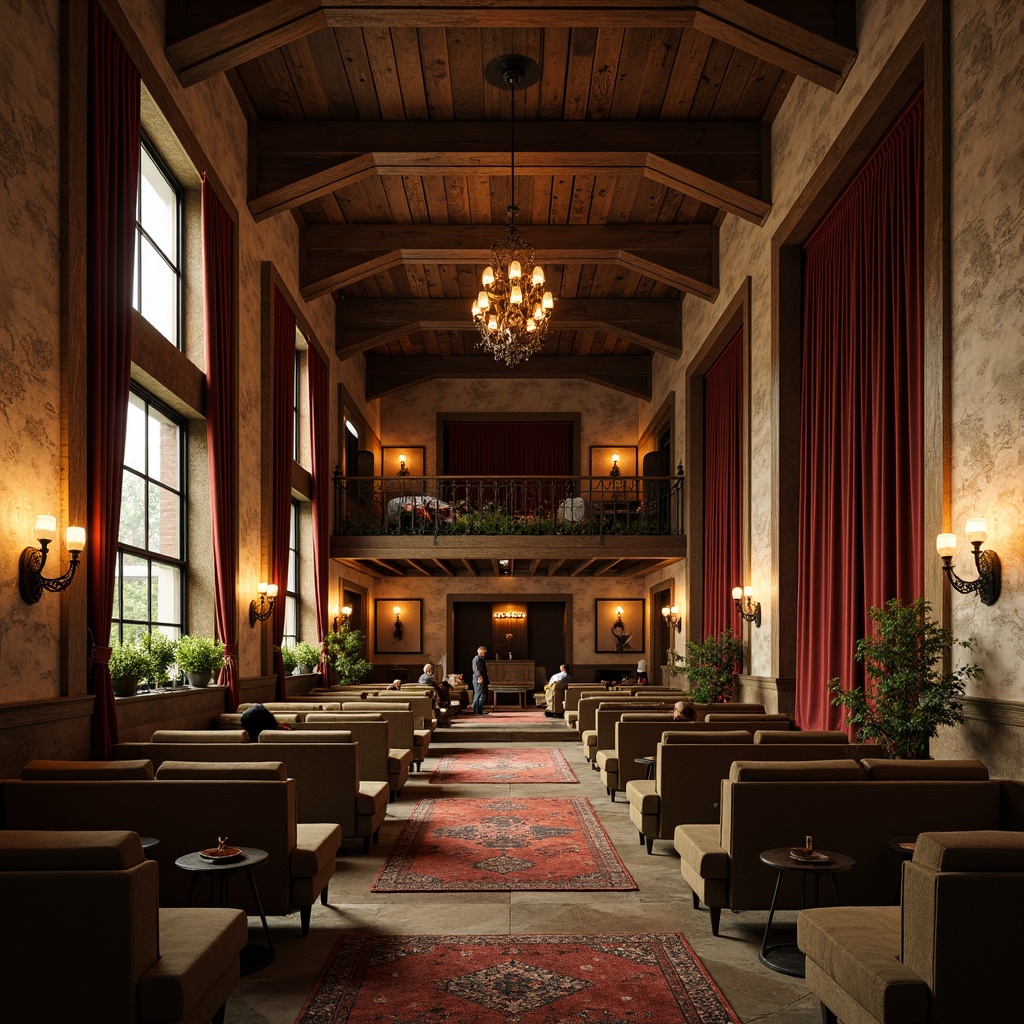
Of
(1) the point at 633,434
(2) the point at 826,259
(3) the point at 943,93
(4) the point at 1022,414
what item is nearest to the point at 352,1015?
(4) the point at 1022,414

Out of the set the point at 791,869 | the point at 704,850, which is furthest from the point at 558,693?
the point at 791,869

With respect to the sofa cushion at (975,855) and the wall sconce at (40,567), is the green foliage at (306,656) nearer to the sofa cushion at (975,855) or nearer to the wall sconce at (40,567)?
the wall sconce at (40,567)

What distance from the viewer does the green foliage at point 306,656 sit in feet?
43.1

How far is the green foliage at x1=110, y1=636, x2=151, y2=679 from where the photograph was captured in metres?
6.82

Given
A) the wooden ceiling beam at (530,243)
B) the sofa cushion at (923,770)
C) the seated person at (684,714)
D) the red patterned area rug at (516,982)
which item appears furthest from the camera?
the wooden ceiling beam at (530,243)

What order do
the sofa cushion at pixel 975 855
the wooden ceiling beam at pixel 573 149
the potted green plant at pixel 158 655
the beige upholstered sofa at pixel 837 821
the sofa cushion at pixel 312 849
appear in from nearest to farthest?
the sofa cushion at pixel 975 855 → the beige upholstered sofa at pixel 837 821 → the sofa cushion at pixel 312 849 → the potted green plant at pixel 158 655 → the wooden ceiling beam at pixel 573 149

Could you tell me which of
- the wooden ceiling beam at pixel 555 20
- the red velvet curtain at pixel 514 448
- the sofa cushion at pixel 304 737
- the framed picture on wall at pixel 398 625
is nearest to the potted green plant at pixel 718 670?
the sofa cushion at pixel 304 737

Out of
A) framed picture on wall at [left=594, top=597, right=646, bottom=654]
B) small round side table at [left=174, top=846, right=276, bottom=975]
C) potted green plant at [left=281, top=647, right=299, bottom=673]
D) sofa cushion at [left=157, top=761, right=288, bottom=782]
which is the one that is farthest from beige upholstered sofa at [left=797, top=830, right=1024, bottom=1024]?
framed picture on wall at [left=594, top=597, right=646, bottom=654]

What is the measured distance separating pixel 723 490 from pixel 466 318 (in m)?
6.11

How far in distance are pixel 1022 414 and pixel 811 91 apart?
205 inches

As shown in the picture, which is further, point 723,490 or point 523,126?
point 723,490

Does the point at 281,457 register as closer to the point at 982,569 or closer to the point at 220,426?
the point at 220,426

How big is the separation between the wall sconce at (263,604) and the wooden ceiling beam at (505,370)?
10.0 m

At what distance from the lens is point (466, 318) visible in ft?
56.7
